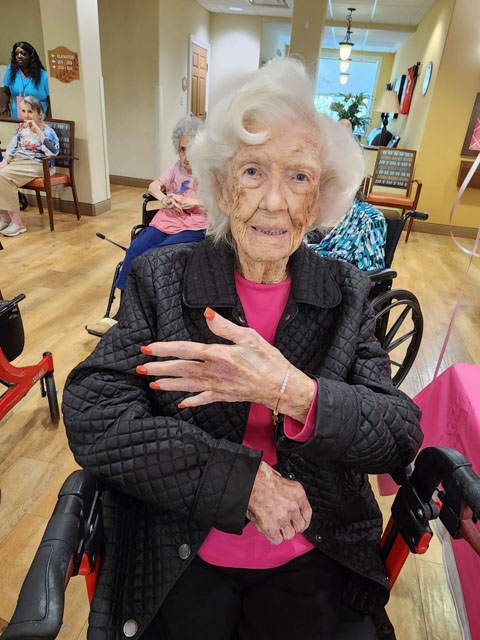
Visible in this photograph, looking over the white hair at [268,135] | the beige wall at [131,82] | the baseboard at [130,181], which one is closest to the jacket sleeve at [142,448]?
the white hair at [268,135]

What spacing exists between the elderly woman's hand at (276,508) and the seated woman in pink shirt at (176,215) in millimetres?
1798

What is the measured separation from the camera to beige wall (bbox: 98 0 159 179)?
19.8 ft

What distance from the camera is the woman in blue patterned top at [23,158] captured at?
13.5 feet

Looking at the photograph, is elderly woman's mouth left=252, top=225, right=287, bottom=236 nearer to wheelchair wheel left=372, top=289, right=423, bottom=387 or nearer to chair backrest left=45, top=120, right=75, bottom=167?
wheelchair wheel left=372, top=289, right=423, bottom=387

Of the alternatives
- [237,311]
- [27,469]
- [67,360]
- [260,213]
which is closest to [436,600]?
[237,311]

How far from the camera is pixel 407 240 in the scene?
17.8ft

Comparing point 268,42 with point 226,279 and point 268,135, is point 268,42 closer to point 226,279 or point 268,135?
point 268,135

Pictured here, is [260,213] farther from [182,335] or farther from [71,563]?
[71,563]

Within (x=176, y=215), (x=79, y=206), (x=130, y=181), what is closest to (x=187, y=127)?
(x=176, y=215)

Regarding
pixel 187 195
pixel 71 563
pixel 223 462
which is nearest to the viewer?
pixel 71 563

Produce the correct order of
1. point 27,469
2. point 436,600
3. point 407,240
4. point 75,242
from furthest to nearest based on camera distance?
point 407,240 < point 75,242 < point 27,469 < point 436,600

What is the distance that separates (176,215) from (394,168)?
412cm

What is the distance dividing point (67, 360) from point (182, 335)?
168 centimetres

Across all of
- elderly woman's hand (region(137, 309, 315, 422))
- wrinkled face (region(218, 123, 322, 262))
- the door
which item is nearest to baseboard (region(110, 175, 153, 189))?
the door
